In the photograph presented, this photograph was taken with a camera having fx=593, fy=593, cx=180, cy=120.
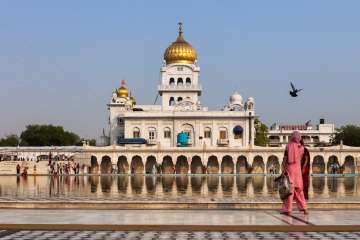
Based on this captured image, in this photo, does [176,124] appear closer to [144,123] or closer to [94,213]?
[144,123]

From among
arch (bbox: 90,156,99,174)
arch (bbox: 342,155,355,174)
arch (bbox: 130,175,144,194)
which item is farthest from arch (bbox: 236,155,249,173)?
arch (bbox: 130,175,144,194)

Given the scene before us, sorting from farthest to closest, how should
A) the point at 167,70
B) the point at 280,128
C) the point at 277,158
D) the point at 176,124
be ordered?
1. the point at 280,128
2. the point at 167,70
3. the point at 176,124
4. the point at 277,158

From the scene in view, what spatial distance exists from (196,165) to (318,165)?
13621 millimetres

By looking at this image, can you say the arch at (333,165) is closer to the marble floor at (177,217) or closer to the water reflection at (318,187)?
the water reflection at (318,187)

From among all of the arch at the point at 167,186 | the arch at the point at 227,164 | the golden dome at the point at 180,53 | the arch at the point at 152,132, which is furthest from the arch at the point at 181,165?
the arch at the point at 167,186

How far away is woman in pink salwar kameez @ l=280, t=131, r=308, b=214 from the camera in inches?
570

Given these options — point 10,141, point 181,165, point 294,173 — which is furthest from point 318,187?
point 10,141

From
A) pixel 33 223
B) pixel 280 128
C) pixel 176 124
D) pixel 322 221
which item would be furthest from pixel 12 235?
pixel 280 128

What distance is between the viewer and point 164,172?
6456 centimetres

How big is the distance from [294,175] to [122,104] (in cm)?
6547

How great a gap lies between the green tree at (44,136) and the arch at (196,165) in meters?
36.0

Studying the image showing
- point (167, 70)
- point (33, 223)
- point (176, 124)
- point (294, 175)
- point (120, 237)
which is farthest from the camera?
point (167, 70)

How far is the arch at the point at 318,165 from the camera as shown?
65.2 meters

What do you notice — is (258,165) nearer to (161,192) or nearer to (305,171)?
(161,192)
